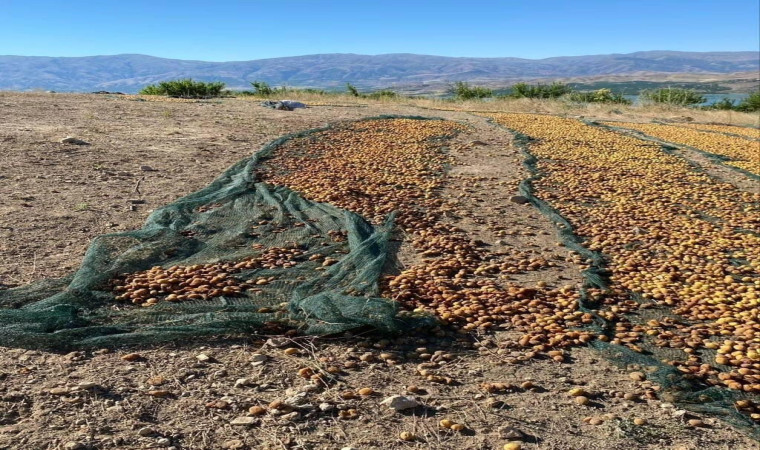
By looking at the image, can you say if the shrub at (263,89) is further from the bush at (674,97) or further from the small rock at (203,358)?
the small rock at (203,358)

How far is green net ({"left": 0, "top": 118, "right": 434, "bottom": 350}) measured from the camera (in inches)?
115

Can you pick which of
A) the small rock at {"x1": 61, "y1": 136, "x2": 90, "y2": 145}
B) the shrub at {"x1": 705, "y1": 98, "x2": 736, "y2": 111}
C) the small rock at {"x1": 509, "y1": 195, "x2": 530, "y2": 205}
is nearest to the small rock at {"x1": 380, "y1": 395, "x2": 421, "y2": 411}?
the small rock at {"x1": 509, "y1": 195, "x2": 530, "y2": 205}

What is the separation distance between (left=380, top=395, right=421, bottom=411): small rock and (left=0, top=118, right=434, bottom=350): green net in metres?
0.61

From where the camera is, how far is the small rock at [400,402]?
2.43 m

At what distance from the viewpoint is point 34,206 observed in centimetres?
494

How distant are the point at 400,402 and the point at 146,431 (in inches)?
38.4

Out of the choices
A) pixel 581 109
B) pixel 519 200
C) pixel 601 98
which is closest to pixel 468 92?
pixel 601 98

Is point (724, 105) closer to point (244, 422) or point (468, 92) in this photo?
point (468, 92)

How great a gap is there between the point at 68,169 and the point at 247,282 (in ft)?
12.6

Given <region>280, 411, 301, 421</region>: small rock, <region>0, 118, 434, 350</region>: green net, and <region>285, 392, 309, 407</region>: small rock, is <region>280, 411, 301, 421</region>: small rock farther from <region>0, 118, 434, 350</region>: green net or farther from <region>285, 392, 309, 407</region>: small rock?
<region>0, 118, 434, 350</region>: green net

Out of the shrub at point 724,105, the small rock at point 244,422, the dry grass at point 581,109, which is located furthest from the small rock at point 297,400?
the shrub at point 724,105

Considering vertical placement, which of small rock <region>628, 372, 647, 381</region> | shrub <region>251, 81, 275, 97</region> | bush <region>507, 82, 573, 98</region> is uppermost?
shrub <region>251, 81, 275, 97</region>

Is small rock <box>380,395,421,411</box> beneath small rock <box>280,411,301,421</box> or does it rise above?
beneath

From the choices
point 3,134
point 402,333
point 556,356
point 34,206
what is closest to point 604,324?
point 556,356
